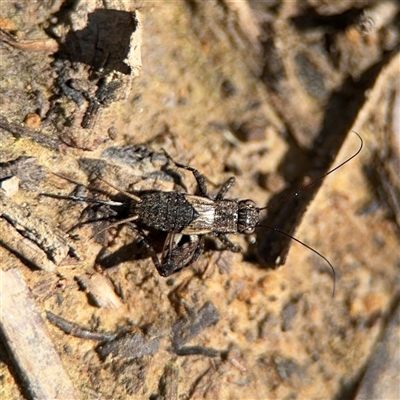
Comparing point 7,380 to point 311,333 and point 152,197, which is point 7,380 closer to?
point 152,197

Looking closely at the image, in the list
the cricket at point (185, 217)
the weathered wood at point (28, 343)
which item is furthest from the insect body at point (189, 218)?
the weathered wood at point (28, 343)

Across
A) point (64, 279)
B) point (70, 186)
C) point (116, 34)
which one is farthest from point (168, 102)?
point (64, 279)

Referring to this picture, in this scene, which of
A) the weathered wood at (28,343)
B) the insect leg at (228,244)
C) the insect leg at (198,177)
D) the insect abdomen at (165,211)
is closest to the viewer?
the weathered wood at (28,343)

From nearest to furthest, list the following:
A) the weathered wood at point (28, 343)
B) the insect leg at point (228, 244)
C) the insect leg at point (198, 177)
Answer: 1. the weathered wood at point (28, 343)
2. the insect leg at point (198, 177)
3. the insect leg at point (228, 244)

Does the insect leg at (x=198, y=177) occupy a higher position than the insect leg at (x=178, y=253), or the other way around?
the insect leg at (x=198, y=177)

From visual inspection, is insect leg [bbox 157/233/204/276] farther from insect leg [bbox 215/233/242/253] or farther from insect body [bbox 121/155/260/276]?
insect leg [bbox 215/233/242/253]

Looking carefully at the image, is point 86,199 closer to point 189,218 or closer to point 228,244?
point 189,218

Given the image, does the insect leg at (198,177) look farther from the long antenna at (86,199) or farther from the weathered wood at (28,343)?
the weathered wood at (28,343)
